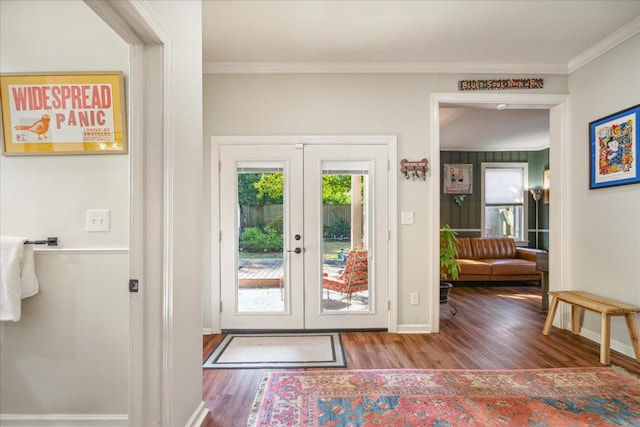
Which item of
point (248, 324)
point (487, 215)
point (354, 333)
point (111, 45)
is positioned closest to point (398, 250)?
point (354, 333)

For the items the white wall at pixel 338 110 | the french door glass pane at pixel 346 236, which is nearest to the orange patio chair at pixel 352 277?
the french door glass pane at pixel 346 236

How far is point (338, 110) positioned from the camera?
3.26m

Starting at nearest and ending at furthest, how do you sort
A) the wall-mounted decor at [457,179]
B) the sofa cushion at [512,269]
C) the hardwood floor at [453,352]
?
the hardwood floor at [453,352], the sofa cushion at [512,269], the wall-mounted decor at [457,179]

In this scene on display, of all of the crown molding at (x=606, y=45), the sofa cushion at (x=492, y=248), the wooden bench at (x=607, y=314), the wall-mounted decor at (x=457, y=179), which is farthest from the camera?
the wall-mounted decor at (x=457, y=179)

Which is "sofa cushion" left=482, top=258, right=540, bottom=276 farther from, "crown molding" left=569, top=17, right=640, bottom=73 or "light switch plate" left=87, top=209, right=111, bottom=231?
"light switch plate" left=87, top=209, right=111, bottom=231

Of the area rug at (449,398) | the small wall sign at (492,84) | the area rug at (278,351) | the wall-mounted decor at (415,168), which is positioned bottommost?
the area rug at (278,351)

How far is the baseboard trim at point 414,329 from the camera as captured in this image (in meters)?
3.21

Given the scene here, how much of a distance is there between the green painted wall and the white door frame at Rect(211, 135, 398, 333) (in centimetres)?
366

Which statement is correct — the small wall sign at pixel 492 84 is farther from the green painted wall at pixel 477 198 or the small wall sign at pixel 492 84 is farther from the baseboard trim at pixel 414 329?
the green painted wall at pixel 477 198

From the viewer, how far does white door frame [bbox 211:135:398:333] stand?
10.6ft

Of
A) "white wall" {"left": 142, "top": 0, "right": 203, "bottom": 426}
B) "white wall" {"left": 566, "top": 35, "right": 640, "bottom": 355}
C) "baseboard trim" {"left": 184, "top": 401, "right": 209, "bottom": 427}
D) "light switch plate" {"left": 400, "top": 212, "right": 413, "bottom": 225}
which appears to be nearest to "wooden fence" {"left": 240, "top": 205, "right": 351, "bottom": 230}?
"light switch plate" {"left": 400, "top": 212, "right": 413, "bottom": 225}

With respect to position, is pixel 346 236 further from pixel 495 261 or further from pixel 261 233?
pixel 495 261

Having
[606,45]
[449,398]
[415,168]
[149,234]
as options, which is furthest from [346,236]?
[606,45]

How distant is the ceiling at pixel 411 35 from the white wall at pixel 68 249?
1022 millimetres
